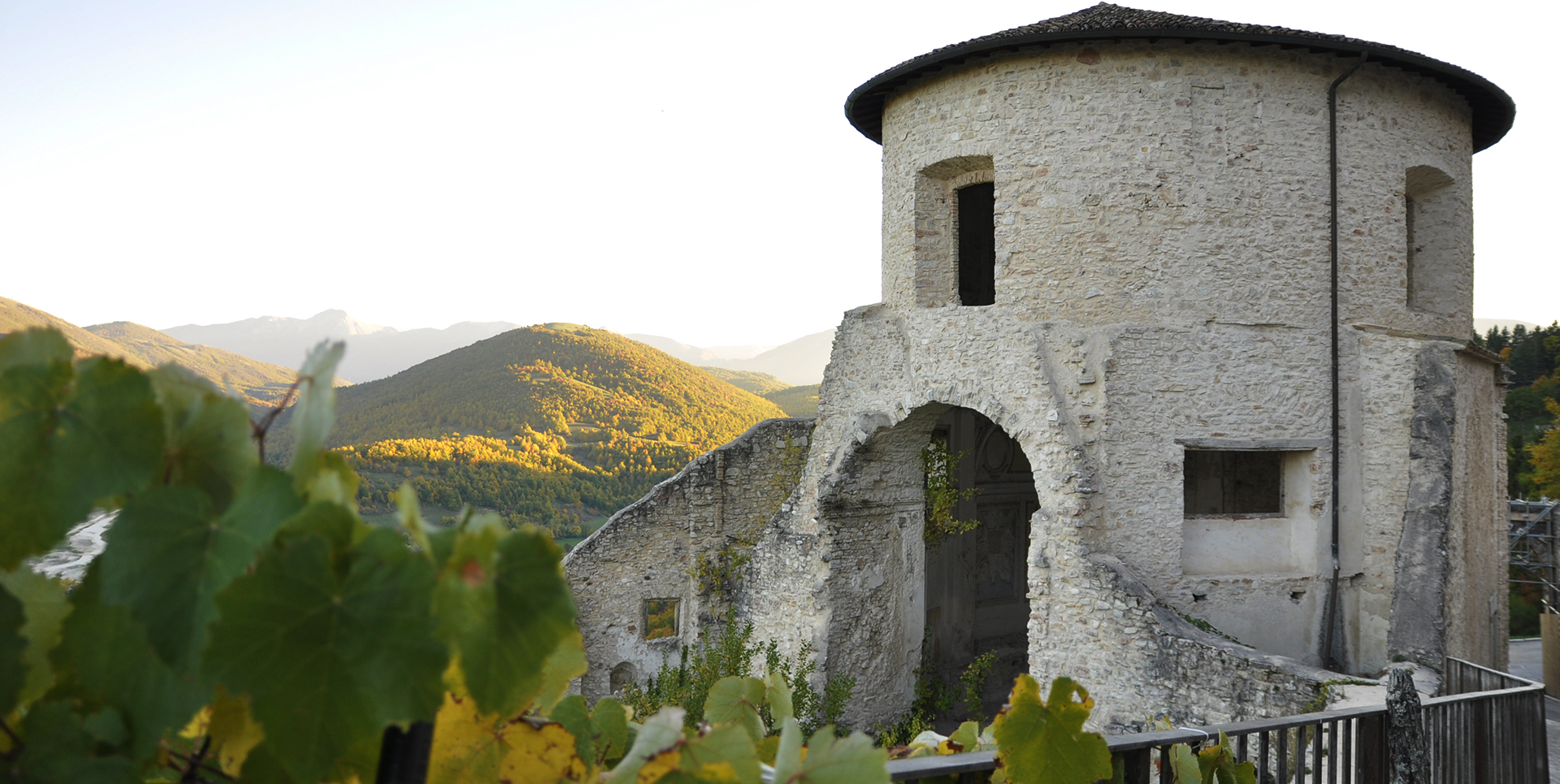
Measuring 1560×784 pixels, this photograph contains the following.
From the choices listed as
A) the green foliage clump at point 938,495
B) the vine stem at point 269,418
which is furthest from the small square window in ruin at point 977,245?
the vine stem at point 269,418

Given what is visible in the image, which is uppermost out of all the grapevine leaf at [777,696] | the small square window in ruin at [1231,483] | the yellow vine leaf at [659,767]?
the yellow vine leaf at [659,767]

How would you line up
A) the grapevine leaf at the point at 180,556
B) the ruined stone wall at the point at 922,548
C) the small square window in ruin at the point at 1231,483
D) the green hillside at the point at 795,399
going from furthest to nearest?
the green hillside at the point at 795,399 → the small square window in ruin at the point at 1231,483 → the ruined stone wall at the point at 922,548 → the grapevine leaf at the point at 180,556

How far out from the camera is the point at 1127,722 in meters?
7.20

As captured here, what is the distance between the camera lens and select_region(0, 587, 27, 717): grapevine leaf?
2.05 feet

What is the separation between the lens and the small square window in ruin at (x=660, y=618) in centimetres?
1230

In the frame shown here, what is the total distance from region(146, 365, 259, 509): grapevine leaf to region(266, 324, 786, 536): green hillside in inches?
633

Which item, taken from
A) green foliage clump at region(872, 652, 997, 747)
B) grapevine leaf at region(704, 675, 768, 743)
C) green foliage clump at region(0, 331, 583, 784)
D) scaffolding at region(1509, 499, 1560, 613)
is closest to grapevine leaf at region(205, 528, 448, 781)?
green foliage clump at region(0, 331, 583, 784)

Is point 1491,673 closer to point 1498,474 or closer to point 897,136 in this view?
point 1498,474

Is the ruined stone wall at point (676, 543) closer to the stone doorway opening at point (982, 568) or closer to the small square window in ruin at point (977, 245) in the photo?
the stone doorway opening at point (982, 568)

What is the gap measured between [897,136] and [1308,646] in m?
6.50

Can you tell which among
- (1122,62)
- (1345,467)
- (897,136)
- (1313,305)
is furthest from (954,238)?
(1345,467)

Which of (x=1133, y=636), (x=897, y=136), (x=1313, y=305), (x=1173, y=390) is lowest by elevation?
(x=1133, y=636)

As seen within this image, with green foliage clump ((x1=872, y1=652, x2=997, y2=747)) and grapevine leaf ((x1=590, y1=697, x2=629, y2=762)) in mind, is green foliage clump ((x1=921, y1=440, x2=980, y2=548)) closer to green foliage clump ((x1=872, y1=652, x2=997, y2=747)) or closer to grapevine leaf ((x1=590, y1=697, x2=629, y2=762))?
green foliage clump ((x1=872, y1=652, x2=997, y2=747))

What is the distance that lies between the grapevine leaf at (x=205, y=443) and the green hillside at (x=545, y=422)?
16071mm
